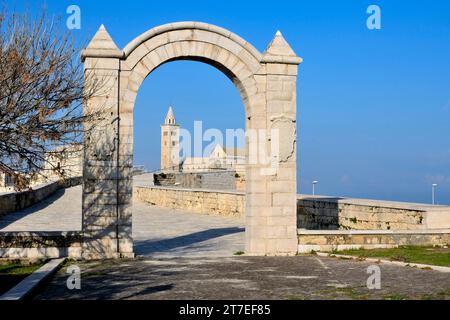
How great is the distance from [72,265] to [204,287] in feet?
11.7

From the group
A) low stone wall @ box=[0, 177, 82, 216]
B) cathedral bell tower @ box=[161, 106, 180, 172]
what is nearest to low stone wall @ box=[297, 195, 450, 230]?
low stone wall @ box=[0, 177, 82, 216]

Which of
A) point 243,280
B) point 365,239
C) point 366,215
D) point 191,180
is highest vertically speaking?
point 191,180

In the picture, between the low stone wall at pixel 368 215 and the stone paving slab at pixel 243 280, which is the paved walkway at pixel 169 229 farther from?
the low stone wall at pixel 368 215

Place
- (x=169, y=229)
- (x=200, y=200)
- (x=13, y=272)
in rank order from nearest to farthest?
(x=13, y=272) < (x=169, y=229) < (x=200, y=200)

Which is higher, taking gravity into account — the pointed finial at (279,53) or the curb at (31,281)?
the pointed finial at (279,53)

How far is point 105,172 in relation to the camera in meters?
12.4

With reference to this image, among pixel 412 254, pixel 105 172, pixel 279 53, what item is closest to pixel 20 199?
pixel 105 172

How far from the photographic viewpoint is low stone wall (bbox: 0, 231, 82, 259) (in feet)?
38.9

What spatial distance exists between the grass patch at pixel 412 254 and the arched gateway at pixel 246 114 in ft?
5.20

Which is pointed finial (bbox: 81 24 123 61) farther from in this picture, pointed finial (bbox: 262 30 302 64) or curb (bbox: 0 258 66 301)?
curb (bbox: 0 258 66 301)

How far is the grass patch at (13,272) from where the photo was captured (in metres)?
9.23

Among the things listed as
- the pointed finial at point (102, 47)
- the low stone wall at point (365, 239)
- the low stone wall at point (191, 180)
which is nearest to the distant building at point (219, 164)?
the low stone wall at point (191, 180)

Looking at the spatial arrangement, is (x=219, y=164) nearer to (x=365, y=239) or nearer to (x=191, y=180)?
(x=191, y=180)

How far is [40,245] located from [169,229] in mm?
8124
